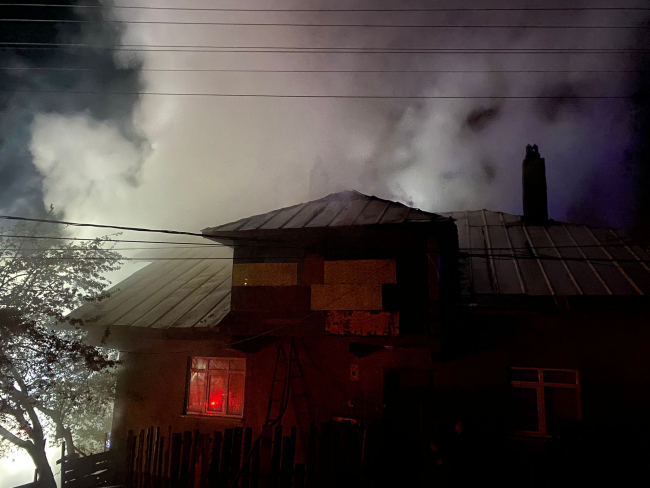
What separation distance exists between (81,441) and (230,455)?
1223cm

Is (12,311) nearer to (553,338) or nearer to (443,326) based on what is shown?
(443,326)

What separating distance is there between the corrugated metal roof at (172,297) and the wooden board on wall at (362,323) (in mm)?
2742

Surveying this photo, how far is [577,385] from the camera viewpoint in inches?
338

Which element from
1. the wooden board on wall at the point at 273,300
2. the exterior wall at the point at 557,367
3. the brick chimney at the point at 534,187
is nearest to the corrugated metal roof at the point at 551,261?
the brick chimney at the point at 534,187

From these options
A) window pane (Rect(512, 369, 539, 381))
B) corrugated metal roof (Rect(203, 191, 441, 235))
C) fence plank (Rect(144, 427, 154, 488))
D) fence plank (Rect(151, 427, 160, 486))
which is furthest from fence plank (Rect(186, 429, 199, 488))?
window pane (Rect(512, 369, 539, 381))

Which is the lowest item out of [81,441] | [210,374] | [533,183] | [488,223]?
[81,441]

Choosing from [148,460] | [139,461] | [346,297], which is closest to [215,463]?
[148,460]

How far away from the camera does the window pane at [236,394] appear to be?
421 inches

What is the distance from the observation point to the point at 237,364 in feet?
35.9

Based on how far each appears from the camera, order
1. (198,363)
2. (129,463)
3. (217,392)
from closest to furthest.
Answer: (129,463) → (217,392) → (198,363)

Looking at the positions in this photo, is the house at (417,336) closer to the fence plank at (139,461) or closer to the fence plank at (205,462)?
the fence plank at (205,462)

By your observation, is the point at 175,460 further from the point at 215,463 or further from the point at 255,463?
the point at 255,463

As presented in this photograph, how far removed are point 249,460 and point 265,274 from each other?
362 centimetres

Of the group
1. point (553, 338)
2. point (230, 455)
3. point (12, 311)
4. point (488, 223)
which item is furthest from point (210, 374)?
point (488, 223)
